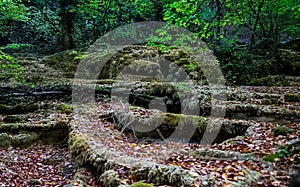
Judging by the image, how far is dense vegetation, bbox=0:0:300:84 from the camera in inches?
507

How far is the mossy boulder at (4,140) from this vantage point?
22.1 feet

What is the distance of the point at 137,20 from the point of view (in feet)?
63.5

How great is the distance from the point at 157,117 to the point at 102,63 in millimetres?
7566

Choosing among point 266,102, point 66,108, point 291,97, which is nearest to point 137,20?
point 66,108

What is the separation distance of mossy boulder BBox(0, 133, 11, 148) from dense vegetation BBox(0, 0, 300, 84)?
21.4 feet

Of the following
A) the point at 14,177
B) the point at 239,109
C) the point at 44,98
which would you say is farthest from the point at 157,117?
the point at 44,98

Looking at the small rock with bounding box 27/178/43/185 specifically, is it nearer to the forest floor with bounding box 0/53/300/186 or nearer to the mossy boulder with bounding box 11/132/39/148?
the forest floor with bounding box 0/53/300/186

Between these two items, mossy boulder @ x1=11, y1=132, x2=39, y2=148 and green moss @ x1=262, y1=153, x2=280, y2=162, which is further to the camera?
mossy boulder @ x1=11, y1=132, x2=39, y2=148

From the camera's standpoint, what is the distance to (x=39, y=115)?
849 centimetres

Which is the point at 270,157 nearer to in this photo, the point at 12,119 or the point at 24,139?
the point at 24,139

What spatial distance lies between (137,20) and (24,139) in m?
14.7

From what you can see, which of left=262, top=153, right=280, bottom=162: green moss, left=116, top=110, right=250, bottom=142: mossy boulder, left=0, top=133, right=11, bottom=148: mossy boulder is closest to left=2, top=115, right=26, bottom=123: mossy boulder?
left=0, top=133, right=11, bottom=148: mossy boulder

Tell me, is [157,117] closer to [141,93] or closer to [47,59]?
[141,93]

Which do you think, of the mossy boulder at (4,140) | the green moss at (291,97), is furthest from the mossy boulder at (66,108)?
the green moss at (291,97)
